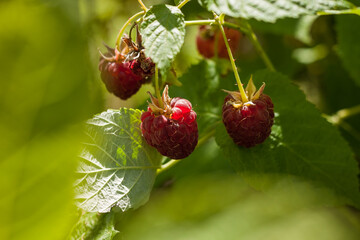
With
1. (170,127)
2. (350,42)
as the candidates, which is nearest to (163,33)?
(170,127)

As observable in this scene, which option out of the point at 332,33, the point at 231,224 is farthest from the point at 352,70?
the point at 231,224

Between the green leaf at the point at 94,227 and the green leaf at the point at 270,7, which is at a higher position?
the green leaf at the point at 270,7

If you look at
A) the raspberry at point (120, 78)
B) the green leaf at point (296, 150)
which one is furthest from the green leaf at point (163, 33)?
the green leaf at point (296, 150)

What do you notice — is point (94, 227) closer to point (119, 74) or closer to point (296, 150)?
point (119, 74)

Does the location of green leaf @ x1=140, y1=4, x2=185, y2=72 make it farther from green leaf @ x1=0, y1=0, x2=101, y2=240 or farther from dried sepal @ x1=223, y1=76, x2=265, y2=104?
green leaf @ x1=0, y1=0, x2=101, y2=240

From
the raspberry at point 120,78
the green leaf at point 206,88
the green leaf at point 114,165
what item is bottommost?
the green leaf at point 206,88

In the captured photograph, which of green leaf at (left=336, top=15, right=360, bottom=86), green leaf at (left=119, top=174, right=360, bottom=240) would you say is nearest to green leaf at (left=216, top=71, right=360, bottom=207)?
green leaf at (left=119, top=174, right=360, bottom=240)

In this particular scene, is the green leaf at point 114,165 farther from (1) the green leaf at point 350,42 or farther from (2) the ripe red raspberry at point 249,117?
(1) the green leaf at point 350,42
